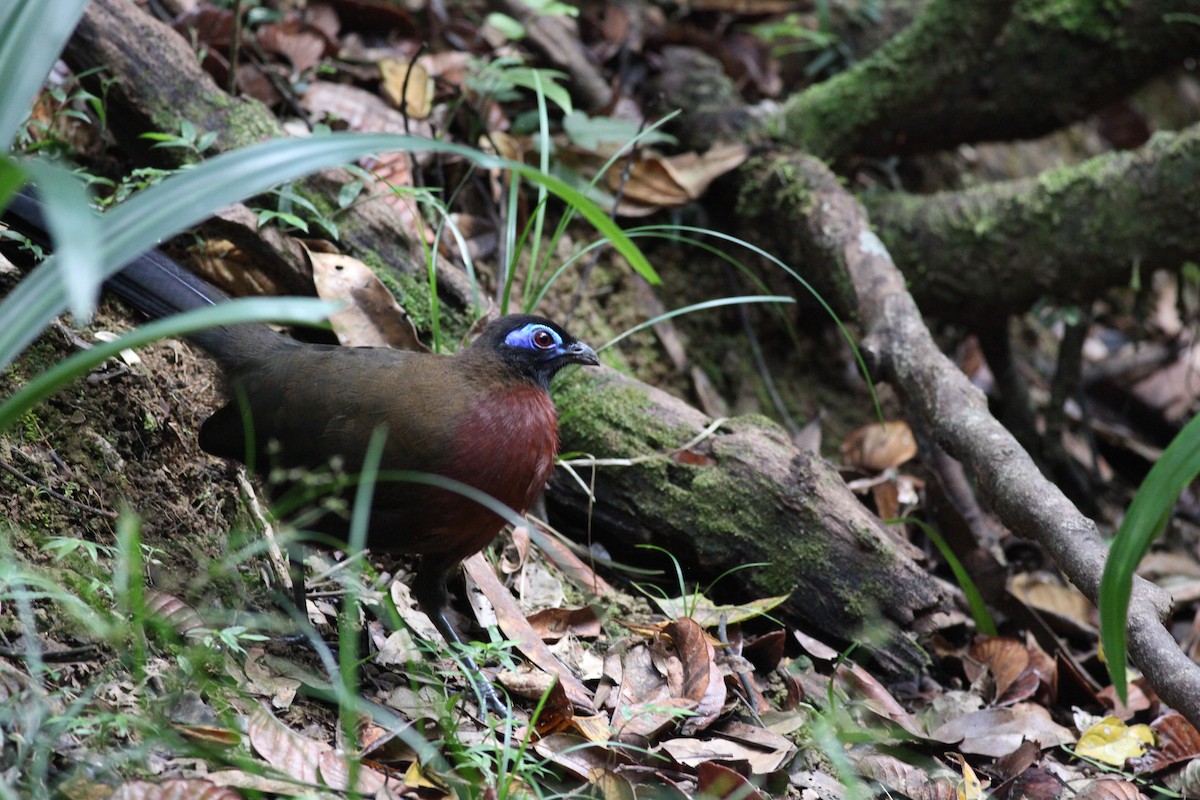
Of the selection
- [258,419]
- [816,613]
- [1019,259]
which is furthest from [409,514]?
[1019,259]

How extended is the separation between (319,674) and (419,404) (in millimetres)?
831

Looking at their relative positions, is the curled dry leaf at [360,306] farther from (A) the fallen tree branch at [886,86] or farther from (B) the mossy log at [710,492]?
(A) the fallen tree branch at [886,86]

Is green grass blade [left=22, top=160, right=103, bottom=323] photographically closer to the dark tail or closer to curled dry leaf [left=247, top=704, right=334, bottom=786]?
curled dry leaf [left=247, top=704, right=334, bottom=786]

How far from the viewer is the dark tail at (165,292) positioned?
3.36 meters

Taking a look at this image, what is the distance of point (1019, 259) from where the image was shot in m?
5.55

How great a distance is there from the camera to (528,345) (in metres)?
3.66

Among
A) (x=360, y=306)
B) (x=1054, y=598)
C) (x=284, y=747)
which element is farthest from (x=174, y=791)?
(x=1054, y=598)

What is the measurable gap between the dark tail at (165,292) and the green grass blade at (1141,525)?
2.64 m

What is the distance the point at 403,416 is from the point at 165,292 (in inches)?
35.6

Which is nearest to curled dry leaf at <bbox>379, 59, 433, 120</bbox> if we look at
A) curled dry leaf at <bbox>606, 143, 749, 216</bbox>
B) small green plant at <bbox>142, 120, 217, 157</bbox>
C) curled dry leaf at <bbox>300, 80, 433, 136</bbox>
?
curled dry leaf at <bbox>300, 80, 433, 136</bbox>

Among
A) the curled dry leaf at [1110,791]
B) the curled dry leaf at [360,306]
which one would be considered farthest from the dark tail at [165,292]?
the curled dry leaf at [1110,791]

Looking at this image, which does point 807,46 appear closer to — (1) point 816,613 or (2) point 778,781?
(1) point 816,613

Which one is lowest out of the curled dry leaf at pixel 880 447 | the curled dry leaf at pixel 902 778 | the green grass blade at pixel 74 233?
the curled dry leaf at pixel 902 778

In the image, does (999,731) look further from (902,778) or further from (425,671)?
(425,671)
